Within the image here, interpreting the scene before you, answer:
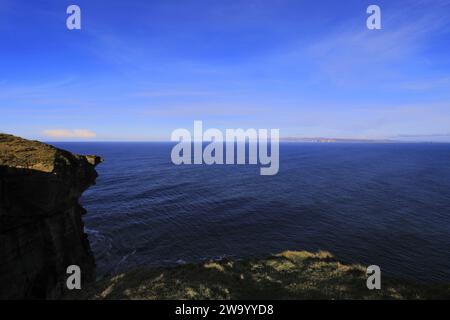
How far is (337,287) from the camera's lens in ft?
67.6

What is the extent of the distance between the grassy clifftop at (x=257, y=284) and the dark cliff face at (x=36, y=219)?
5244mm

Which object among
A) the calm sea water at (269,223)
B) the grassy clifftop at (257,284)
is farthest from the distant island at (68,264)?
the calm sea water at (269,223)

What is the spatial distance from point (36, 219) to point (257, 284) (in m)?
19.7

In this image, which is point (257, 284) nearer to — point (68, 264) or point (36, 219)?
point (36, 219)

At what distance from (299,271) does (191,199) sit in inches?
2014

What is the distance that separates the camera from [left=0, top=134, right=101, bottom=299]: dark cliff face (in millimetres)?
22219

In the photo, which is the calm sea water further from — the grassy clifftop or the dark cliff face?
the grassy clifftop

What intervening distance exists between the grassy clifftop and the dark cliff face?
206 inches

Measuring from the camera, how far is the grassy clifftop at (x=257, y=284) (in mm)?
19078

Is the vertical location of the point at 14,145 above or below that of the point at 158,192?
above

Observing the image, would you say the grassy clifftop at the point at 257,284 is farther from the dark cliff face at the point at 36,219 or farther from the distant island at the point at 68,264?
the dark cliff face at the point at 36,219
